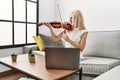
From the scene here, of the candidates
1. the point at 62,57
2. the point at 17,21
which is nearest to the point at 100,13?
the point at 17,21

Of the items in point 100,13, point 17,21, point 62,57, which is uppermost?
point 100,13

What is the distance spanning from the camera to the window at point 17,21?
8.37 feet

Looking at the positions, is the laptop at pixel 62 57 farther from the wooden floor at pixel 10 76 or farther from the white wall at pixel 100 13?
the white wall at pixel 100 13

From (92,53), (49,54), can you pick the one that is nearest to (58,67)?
(49,54)

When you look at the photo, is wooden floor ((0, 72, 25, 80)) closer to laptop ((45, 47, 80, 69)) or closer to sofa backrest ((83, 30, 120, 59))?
laptop ((45, 47, 80, 69))

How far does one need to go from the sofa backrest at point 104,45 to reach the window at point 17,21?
1.39 m

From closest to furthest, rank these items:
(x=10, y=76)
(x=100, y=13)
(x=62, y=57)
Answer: (x=62, y=57)
(x=10, y=76)
(x=100, y=13)

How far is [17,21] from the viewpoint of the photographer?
275 cm

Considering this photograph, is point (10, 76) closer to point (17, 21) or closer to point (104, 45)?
point (17, 21)

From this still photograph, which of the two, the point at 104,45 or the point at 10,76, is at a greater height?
the point at 104,45

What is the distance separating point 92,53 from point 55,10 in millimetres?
1731

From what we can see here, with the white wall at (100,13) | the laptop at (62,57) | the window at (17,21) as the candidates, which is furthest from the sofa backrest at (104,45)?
the window at (17,21)

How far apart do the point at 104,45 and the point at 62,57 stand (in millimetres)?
1255

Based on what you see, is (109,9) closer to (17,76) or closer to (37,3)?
(37,3)
